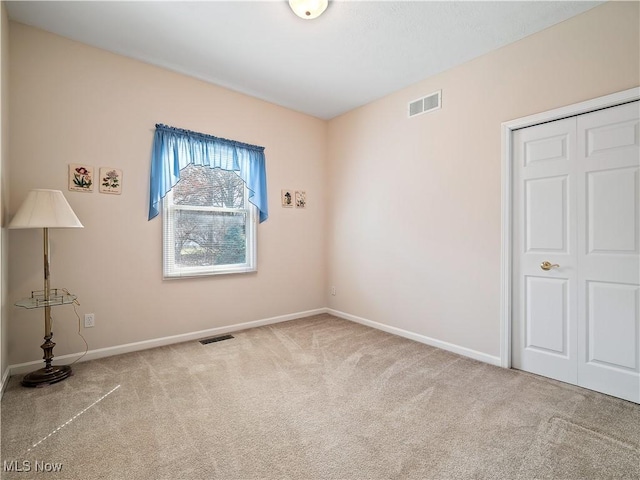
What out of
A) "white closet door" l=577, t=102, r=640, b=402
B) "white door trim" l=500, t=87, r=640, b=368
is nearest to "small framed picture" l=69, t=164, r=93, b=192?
"white door trim" l=500, t=87, r=640, b=368

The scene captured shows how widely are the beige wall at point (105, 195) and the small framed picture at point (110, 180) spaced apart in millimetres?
51

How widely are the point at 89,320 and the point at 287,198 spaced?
102 inches

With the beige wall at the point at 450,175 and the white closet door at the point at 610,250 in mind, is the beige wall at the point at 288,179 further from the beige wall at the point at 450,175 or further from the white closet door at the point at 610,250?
the white closet door at the point at 610,250

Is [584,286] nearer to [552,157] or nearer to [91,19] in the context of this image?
[552,157]

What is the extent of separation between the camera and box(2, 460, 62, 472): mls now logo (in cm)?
157

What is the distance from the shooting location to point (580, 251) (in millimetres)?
2463

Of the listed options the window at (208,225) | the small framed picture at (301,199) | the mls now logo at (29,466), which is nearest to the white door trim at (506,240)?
the small framed picture at (301,199)

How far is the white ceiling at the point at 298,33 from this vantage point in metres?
2.40

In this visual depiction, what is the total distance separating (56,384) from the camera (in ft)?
8.09

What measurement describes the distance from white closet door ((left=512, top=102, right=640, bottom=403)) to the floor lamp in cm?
379

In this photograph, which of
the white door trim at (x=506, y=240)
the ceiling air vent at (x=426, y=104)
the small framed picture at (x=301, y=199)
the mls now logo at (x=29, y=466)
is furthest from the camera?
the small framed picture at (x=301, y=199)

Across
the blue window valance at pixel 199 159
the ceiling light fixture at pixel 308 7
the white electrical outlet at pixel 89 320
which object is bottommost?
the white electrical outlet at pixel 89 320

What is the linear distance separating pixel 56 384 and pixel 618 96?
4743mm

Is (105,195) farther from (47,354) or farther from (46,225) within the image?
(47,354)
